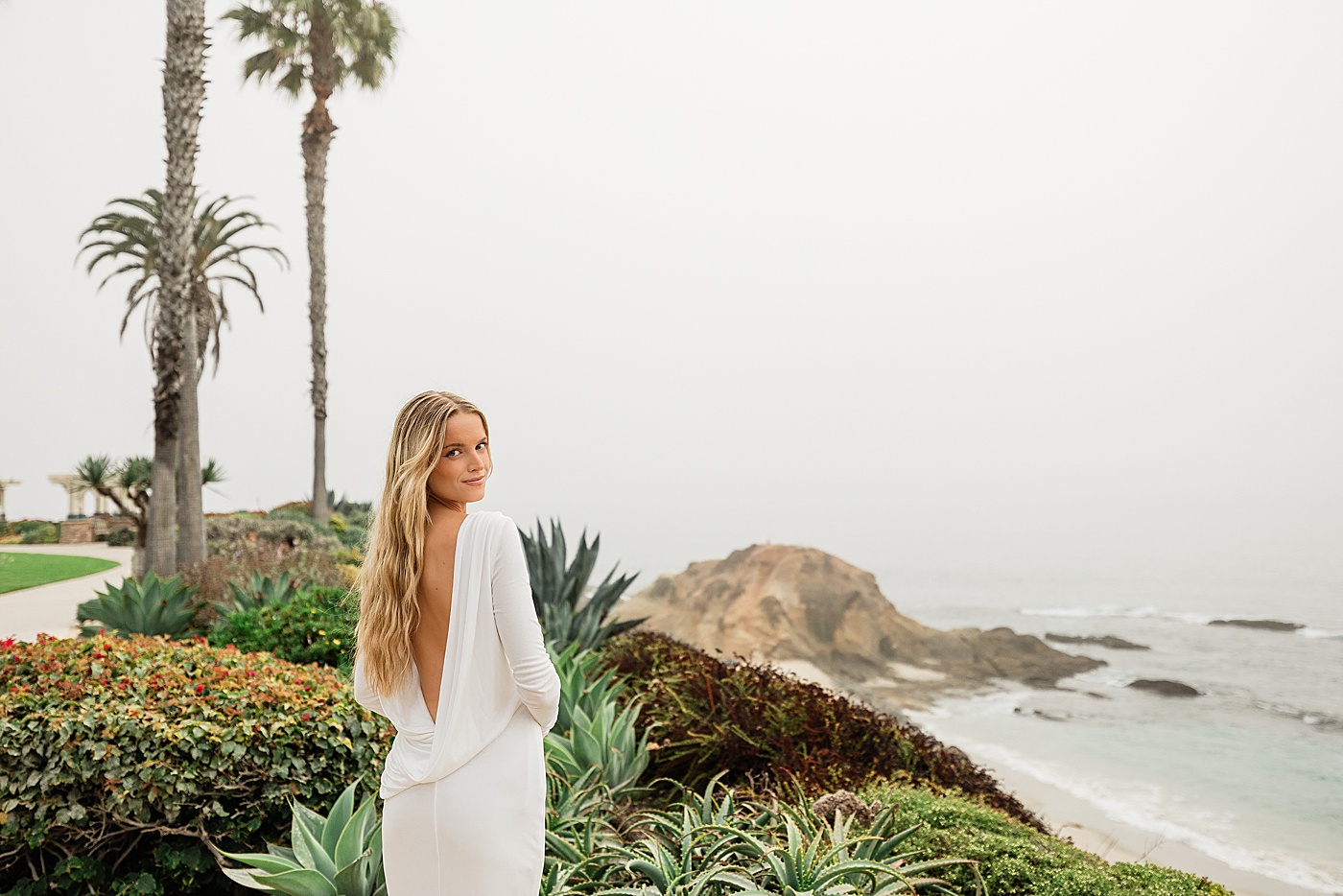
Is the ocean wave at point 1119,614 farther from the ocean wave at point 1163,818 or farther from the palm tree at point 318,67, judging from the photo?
the palm tree at point 318,67

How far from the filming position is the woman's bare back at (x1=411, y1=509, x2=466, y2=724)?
249cm

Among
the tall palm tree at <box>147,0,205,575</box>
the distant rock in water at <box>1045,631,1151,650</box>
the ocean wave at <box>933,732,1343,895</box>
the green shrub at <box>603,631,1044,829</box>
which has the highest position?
the tall palm tree at <box>147,0,205,575</box>

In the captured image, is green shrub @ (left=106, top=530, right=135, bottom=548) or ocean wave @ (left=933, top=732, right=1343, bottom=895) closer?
ocean wave @ (left=933, top=732, right=1343, bottom=895)

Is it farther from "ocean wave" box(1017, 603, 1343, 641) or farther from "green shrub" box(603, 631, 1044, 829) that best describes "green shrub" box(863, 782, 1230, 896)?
"ocean wave" box(1017, 603, 1343, 641)

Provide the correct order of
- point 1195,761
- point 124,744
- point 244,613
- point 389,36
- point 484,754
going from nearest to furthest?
point 484,754, point 124,744, point 244,613, point 1195,761, point 389,36

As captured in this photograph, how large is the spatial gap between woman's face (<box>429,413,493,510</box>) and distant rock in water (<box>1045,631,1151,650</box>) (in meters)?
13.4

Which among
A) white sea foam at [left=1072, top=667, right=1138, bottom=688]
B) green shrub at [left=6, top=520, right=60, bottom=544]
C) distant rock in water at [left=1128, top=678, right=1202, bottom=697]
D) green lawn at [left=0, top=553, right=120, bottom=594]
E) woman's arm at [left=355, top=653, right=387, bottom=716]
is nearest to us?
woman's arm at [left=355, top=653, right=387, bottom=716]

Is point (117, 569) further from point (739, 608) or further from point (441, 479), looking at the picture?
point (441, 479)

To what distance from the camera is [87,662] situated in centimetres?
462

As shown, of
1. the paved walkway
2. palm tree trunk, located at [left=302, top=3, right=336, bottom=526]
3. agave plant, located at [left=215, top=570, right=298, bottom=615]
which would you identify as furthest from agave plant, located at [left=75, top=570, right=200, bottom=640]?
palm tree trunk, located at [left=302, top=3, right=336, bottom=526]

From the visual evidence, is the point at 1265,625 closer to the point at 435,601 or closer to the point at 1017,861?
the point at 1017,861

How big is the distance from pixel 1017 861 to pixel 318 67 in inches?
760

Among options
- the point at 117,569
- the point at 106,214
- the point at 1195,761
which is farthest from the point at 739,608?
the point at 106,214

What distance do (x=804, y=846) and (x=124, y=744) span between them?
2.95 metres
